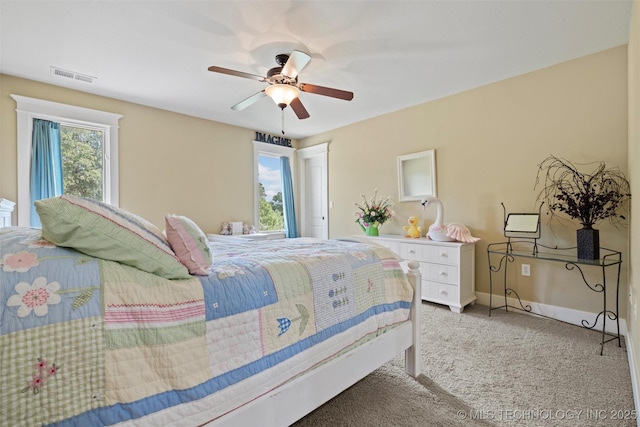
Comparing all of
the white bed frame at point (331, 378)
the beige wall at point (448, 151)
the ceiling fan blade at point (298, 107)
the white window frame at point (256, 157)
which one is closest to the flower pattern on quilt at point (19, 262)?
the white bed frame at point (331, 378)

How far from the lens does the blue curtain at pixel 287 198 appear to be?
5.48m

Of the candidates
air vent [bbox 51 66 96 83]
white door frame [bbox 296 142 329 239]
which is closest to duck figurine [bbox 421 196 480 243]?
white door frame [bbox 296 142 329 239]

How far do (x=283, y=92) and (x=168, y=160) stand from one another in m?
2.37

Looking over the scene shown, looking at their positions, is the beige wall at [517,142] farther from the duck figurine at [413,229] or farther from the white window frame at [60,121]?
the white window frame at [60,121]

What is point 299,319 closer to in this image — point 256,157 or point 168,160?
point 168,160

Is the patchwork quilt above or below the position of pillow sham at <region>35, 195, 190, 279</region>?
below

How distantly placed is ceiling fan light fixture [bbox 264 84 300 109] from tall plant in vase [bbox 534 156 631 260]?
2.57 m

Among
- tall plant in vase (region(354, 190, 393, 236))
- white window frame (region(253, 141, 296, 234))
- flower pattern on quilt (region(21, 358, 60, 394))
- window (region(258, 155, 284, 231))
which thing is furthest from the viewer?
window (region(258, 155, 284, 231))

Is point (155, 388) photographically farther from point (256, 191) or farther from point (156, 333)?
point (256, 191)

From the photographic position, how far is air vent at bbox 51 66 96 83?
9.64ft

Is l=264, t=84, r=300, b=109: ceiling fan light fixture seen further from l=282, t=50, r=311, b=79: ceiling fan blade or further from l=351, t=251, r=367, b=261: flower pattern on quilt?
l=351, t=251, r=367, b=261: flower pattern on quilt

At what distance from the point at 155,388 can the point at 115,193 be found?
3.45 m

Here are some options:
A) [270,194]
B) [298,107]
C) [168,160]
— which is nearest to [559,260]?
[298,107]

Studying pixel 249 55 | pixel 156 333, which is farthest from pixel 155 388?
pixel 249 55
